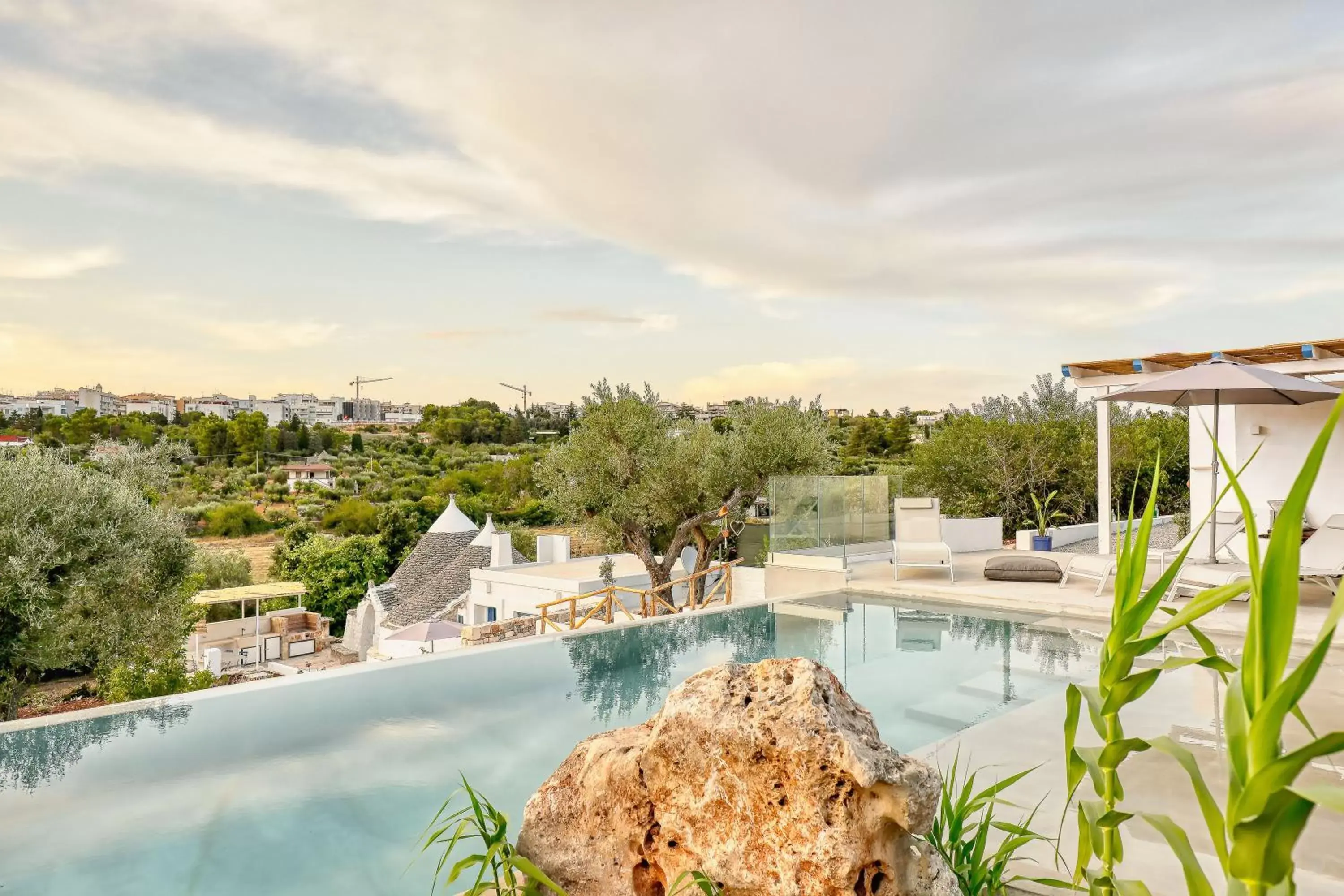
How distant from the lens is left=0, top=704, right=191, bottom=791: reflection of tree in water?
179 inches

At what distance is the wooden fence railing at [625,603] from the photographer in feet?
47.2

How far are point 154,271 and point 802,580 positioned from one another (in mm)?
29565

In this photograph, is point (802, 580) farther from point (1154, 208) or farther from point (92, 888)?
point (1154, 208)

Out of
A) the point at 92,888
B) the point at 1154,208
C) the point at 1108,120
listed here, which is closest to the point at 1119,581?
the point at 92,888

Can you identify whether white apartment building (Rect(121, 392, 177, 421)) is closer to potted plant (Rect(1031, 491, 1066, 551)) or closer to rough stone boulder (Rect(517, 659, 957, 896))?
potted plant (Rect(1031, 491, 1066, 551))

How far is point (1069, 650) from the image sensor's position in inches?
283

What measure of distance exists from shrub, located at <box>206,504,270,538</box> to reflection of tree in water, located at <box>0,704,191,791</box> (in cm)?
4426

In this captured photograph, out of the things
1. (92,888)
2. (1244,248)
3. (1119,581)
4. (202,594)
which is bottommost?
(202,594)

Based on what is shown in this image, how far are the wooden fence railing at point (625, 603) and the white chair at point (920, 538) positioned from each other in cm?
281

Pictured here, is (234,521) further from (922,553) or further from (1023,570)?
(1023,570)

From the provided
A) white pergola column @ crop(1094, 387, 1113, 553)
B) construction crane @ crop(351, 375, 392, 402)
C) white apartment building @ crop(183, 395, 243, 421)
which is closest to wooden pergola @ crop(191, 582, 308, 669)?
white apartment building @ crop(183, 395, 243, 421)

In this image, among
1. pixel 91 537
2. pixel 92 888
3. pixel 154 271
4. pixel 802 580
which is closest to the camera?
pixel 92 888

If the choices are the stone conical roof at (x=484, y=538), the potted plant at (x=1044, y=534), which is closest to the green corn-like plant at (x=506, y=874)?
the potted plant at (x=1044, y=534)

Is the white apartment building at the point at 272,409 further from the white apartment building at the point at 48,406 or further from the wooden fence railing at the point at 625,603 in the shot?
the wooden fence railing at the point at 625,603
